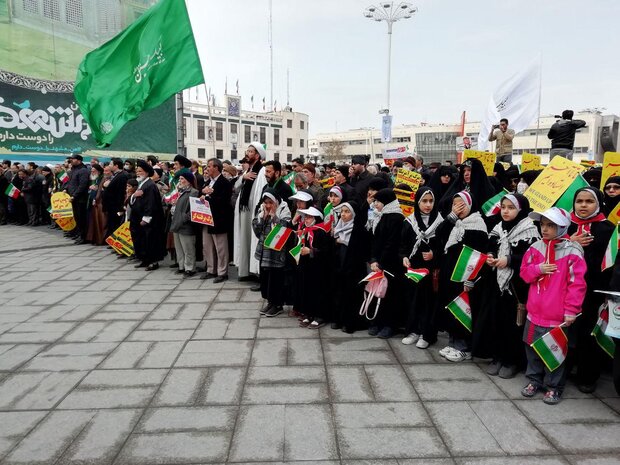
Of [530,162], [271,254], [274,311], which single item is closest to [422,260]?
[271,254]

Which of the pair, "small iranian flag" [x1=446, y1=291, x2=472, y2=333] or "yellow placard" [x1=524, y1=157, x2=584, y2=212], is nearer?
"yellow placard" [x1=524, y1=157, x2=584, y2=212]

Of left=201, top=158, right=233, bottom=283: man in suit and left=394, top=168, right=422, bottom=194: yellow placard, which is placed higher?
left=394, top=168, right=422, bottom=194: yellow placard

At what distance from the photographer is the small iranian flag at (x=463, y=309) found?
156 inches

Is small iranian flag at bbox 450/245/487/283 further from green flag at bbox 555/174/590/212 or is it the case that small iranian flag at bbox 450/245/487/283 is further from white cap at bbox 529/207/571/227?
green flag at bbox 555/174/590/212

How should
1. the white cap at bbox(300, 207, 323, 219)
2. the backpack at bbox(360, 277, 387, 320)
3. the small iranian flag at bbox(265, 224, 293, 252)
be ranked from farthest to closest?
the small iranian flag at bbox(265, 224, 293, 252), the white cap at bbox(300, 207, 323, 219), the backpack at bbox(360, 277, 387, 320)

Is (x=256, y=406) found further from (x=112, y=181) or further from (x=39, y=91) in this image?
(x=39, y=91)

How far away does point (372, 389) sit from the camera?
11.3 ft

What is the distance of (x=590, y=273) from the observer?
338 centimetres

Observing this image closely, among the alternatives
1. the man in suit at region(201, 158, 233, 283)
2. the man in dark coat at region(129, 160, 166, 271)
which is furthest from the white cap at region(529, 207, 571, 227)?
the man in dark coat at region(129, 160, 166, 271)

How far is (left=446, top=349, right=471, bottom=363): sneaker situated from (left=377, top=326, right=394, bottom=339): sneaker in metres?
0.74

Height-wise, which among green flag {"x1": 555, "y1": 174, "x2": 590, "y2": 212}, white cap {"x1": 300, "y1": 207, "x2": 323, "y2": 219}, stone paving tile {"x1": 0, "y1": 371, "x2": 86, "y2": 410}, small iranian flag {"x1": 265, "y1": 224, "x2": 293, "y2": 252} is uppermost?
green flag {"x1": 555, "y1": 174, "x2": 590, "y2": 212}

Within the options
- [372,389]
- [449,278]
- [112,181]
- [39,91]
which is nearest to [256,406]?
[372,389]

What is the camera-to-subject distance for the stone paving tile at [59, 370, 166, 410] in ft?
10.7

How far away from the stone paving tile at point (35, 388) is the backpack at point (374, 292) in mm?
2780
